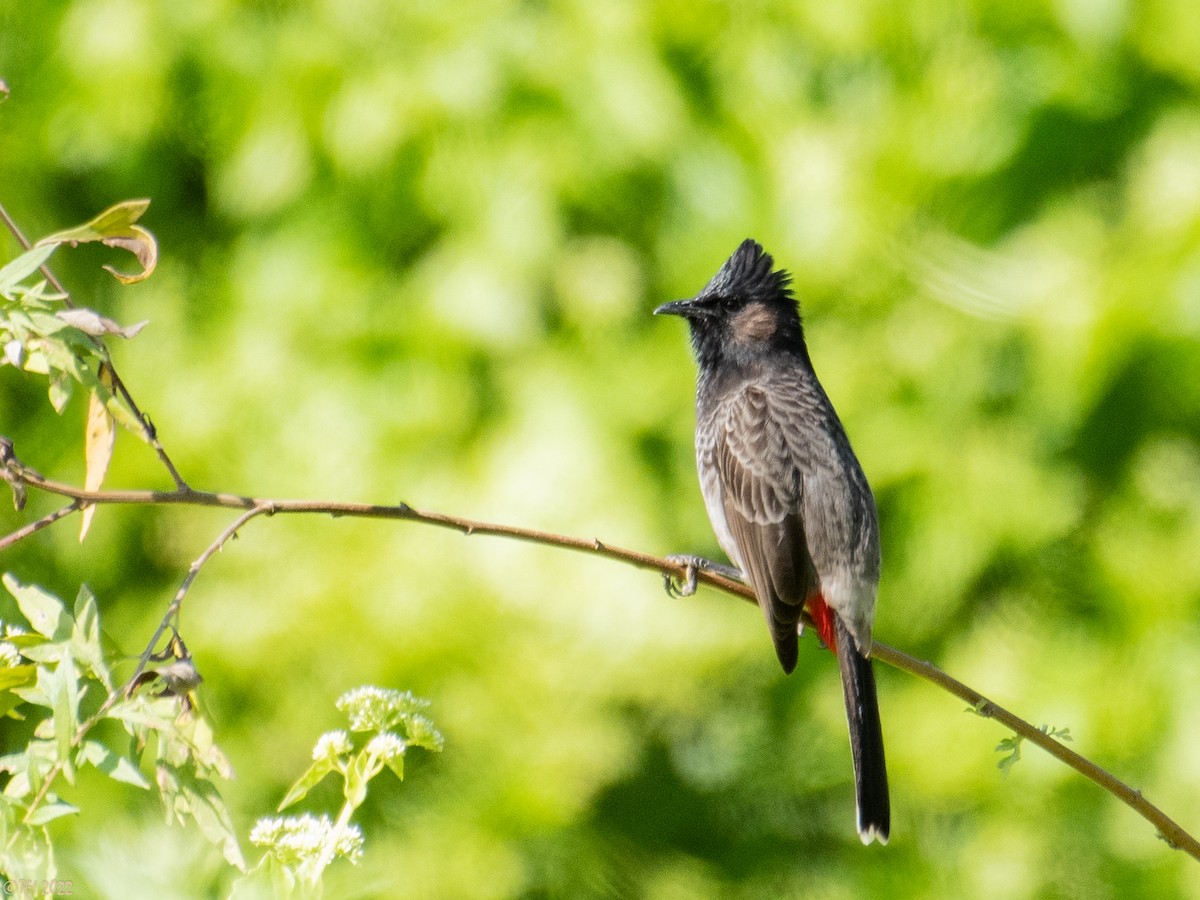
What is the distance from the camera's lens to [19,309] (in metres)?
1.42

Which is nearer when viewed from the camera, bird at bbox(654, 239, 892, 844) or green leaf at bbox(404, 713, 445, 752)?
green leaf at bbox(404, 713, 445, 752)

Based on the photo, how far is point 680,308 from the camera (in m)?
3.79

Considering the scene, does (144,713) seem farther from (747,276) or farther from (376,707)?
(747,276)

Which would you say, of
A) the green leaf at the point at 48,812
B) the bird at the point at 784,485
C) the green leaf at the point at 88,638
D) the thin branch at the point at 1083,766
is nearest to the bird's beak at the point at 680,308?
the bird at the point at 784,485

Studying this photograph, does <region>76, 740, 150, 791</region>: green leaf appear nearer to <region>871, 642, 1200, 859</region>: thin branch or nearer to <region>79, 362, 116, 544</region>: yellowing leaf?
<region>79, 362, 116, 544</region>: yellowing leaf

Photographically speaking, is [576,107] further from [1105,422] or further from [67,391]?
[67,391]

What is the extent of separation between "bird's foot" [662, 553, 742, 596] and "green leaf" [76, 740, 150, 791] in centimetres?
100

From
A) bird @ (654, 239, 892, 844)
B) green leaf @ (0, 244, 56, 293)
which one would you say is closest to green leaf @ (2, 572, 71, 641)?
green leaf @ (0, 244, 56, 293)

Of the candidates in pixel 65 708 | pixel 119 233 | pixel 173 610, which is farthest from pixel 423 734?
pixel 119 233

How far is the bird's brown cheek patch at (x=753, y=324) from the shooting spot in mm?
3926

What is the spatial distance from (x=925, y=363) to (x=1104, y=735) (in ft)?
3.99

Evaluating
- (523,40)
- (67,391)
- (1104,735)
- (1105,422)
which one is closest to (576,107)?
(523,40)

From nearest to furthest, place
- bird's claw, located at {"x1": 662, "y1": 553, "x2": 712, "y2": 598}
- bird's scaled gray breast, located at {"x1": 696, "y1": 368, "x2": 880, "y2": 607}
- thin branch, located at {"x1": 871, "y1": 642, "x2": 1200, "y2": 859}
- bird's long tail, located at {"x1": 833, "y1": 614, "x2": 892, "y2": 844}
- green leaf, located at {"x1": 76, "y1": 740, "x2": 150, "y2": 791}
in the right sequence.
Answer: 1. green leaf, located at {"x1": 76, "y1": 740, "x2": 150, "y2": 791}
2. thin branch, located at {"x1": 871, "y1": 642, "x2": 1200, "y2": 859}
3. bird's claw, located at {"x1": 662, "y1": 553, "x2": 712, "y2": 598}
4. bird's long tail, located at {"x1": 833, "y1": 614, "x2": 892, "y2": 844}
5. bird's scaled gray breast, located at {"x1": 696, "y1": 368, "x2": 880, "y2": 607}

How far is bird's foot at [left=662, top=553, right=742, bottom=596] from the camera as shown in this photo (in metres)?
2.43
